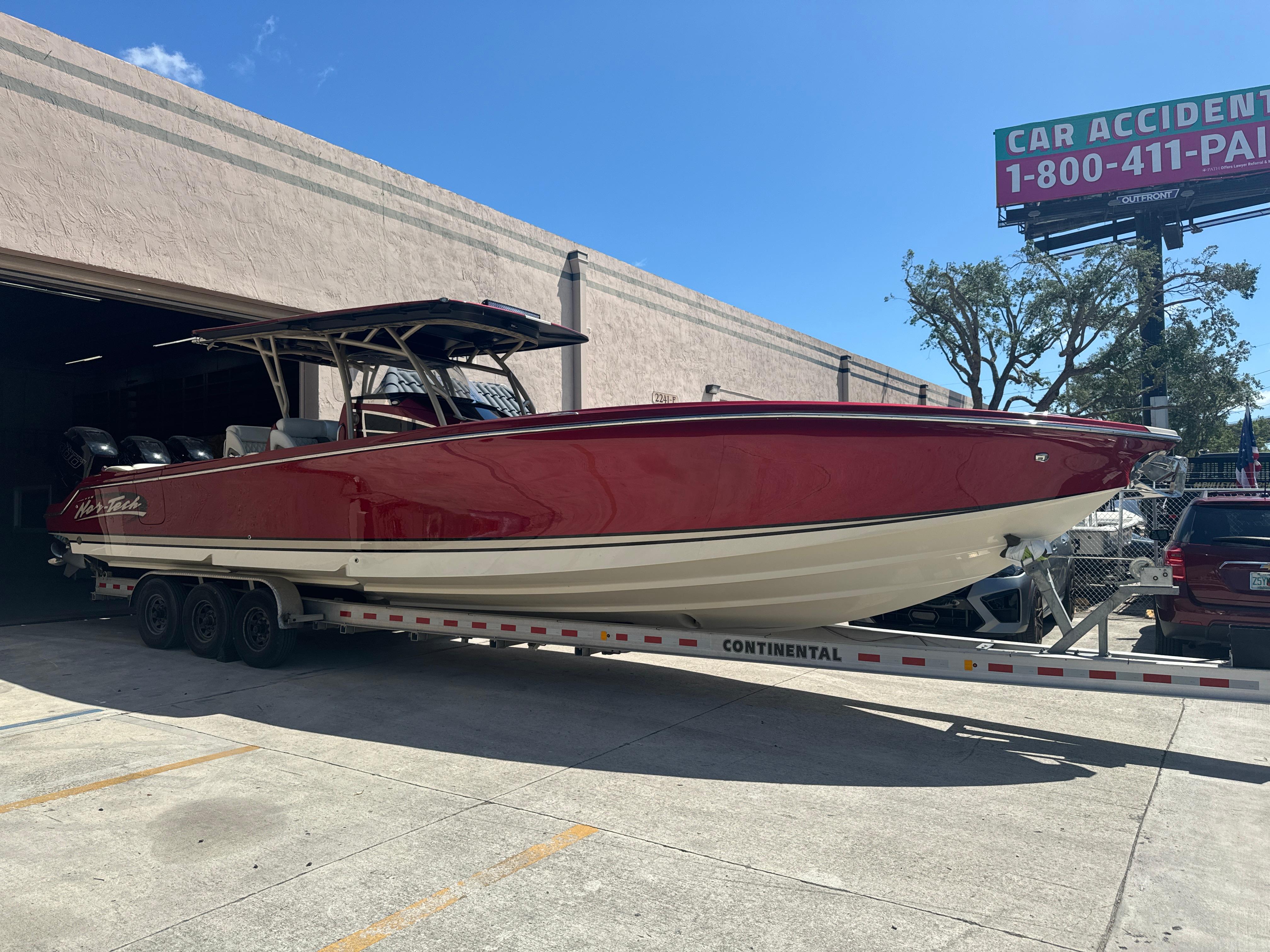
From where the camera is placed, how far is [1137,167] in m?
29.9

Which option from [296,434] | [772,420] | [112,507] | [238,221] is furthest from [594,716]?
[238,221]

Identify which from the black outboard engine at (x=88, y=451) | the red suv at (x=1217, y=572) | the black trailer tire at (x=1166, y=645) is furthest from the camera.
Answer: the black outboard engine at (x=88, y=451)

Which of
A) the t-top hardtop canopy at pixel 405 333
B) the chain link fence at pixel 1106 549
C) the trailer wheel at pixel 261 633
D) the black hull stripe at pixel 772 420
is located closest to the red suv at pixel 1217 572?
the black hull stripe at pixel 772 420

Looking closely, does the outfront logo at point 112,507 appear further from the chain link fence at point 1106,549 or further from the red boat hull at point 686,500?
the chain link fence at point 1106,549

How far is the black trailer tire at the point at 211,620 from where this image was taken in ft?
22.0

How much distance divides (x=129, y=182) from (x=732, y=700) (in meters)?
7.19

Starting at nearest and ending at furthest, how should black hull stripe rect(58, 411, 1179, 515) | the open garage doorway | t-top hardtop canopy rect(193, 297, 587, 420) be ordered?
1. black hull stripe rect(58, 411, 1179, 515)
2. t-top hardtop canopy rect(193, 297, 587, 420)
3. the open garage doorway

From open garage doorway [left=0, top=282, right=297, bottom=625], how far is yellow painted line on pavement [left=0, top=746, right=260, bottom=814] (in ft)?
17.5

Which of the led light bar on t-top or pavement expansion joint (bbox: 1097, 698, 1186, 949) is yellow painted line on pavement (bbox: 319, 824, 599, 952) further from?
the led light bar on t-top

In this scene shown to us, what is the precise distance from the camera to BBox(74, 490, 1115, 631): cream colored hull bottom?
184 inches

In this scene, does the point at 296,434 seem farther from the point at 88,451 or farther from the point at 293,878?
the point at 293,878

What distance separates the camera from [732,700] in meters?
5.61

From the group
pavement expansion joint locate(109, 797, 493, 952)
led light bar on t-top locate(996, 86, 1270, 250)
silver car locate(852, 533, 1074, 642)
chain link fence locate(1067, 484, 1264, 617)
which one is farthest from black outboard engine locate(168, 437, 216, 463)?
led light bar on t-top locate(996, 86, 1270, 250)

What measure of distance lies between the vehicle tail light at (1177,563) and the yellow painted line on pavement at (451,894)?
4471 mm
